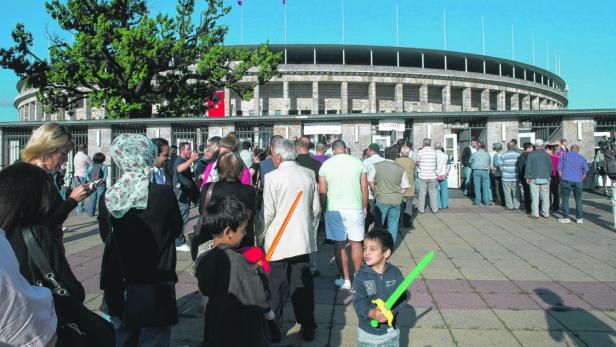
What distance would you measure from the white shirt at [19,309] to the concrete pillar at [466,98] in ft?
190

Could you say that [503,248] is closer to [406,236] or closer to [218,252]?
[406,236]

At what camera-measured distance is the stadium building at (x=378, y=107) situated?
1692cm

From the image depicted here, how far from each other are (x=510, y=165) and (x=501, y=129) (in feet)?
12.7

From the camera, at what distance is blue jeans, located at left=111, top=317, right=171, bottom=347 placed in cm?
328

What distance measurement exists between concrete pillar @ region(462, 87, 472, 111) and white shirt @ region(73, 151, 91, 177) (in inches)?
1945

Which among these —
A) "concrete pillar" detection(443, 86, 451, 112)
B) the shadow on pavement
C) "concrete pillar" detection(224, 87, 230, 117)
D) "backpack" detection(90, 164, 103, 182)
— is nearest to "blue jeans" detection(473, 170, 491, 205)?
the shadow on pavement

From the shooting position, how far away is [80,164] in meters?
Result: 13.2

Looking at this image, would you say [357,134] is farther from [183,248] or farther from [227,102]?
[227,102]

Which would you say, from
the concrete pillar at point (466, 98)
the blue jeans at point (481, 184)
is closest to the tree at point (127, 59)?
the blue jeans at point (481, 184)

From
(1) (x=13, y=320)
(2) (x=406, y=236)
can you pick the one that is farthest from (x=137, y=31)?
(1) (x=13, y=320)

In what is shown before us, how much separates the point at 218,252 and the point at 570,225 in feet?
35.2

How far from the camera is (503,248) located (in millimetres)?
8727

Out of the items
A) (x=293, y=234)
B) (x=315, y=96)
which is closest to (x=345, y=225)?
(x=293, y=234)

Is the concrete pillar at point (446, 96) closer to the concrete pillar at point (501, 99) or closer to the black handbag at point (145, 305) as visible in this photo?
the concrete pillar at point (501, 99)
